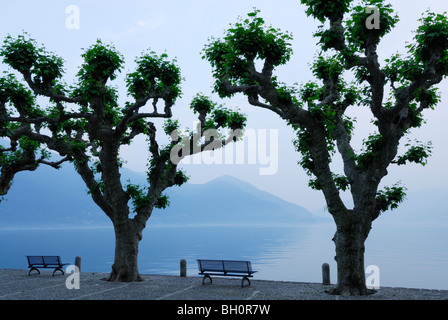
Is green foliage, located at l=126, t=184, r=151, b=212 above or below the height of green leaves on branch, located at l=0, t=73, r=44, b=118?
below

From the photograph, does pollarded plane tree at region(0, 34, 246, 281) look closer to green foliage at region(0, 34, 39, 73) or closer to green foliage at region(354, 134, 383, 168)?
green foliage at region(0, 34, 39, 73)

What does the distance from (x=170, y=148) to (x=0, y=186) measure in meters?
10.8

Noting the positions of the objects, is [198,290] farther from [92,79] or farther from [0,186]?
[0,186]

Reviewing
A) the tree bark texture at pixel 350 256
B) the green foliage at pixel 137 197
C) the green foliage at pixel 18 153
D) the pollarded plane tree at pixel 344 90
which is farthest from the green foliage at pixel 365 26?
the green foliage at pixel 18 153

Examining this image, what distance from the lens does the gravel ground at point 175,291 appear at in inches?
543

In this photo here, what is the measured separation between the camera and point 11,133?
1830 centimetres

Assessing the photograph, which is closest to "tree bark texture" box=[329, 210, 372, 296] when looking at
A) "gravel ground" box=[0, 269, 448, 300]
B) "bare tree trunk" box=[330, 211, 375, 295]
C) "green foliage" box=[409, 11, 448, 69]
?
"bare tree trunk" box=[330, 211, 375, 295]

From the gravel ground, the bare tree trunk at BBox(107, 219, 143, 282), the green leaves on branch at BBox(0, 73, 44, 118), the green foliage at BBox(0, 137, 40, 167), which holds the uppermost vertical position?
the green leaves on branch at BBox(0, 73, 44, 118)

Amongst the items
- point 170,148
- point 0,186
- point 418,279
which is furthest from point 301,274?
point 0,186

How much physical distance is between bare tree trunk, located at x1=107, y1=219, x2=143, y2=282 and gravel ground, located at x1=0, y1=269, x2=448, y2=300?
710 mm

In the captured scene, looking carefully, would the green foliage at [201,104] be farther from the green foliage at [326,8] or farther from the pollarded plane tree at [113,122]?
the green foliage at [326,8]

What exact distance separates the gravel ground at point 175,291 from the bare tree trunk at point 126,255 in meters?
0.71

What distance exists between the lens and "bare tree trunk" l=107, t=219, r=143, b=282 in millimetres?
18000

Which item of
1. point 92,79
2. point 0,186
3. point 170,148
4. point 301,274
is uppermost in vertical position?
point 92,79
